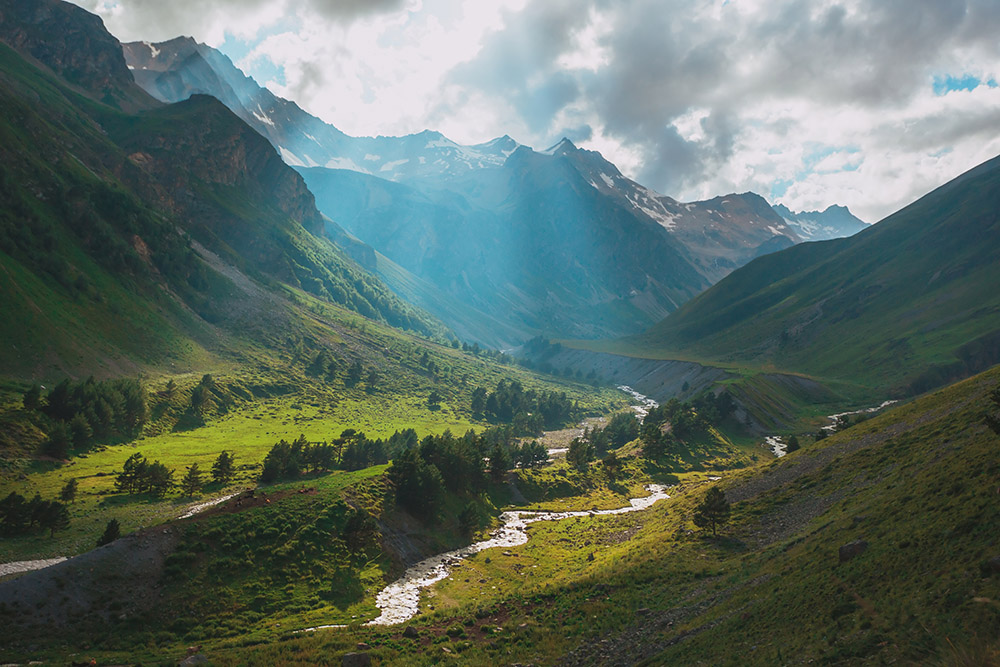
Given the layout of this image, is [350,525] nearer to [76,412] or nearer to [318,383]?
[76,412]

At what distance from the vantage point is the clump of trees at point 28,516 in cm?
5197

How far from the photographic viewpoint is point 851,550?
28703 mm

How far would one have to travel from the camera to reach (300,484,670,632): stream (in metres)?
49.0

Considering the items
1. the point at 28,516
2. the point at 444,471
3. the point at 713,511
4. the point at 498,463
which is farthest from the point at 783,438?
the point at 28,516

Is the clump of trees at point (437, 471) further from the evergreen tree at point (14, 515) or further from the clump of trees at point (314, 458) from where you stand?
the evergreen tree at point (14, 515)

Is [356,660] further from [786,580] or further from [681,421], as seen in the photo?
[681,421]

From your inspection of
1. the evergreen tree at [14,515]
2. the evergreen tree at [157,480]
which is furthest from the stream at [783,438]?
the evergreen tree at [14,515]

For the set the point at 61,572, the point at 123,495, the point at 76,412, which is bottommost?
the point at 61,572

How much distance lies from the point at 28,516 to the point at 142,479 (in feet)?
58.9

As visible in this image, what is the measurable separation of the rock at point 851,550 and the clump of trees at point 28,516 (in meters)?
76.2

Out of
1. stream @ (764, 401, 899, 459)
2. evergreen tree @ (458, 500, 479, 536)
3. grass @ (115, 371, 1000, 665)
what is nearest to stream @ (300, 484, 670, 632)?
evergreen tree @ (458, 500, 479, 536)

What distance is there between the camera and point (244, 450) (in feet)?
357

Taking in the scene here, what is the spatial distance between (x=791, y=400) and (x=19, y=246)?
814ft

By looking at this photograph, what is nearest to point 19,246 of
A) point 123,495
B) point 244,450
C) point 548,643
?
point 244,450
